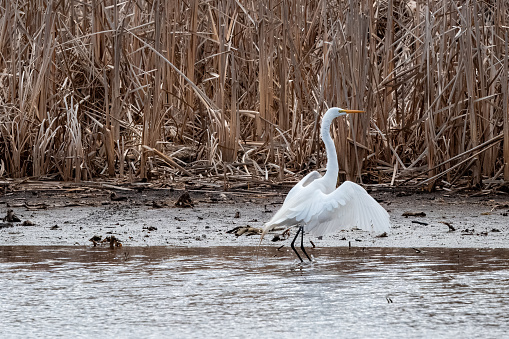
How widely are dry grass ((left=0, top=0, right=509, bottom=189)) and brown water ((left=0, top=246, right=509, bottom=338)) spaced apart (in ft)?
6.18

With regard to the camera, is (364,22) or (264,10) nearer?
(364,22)

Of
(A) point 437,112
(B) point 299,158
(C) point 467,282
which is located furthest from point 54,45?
(C) point 467,282

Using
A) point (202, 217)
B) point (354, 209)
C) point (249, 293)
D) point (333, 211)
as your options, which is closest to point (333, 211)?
point (333, 211)

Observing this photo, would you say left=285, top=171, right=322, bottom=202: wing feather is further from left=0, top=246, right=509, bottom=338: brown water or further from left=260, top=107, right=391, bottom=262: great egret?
left=0, top=246, right=509, bottom=338: brown water

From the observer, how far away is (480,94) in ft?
22.9

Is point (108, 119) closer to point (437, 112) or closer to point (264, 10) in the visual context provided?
point (264, 10)

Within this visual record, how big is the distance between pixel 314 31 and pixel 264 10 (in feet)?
2.30

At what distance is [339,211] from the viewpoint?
5.28m

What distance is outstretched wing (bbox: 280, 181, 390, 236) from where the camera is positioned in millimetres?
5188

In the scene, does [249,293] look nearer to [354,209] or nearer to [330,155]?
[354,209]

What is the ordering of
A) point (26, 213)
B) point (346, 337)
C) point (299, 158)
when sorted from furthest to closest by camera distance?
point (299, 158) < point (26, 213) < point (346, 337)

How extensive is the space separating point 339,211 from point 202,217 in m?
1.53

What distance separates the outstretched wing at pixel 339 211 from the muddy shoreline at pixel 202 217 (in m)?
0.40

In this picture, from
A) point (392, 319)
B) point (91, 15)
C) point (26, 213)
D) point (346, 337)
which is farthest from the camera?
point (91, 15)
